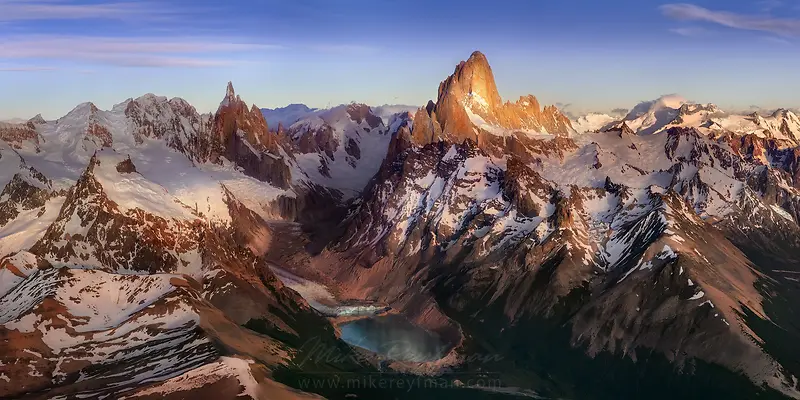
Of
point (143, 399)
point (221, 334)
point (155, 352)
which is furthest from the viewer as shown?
point (221, 334)

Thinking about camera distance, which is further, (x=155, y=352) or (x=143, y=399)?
(x=155, y=352)

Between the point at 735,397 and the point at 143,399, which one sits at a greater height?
the point at 143,399

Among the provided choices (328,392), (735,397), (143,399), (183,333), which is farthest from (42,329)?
(735,397)

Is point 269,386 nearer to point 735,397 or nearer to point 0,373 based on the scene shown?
point 0,373

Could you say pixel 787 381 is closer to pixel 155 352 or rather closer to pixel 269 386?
pixel 269 386

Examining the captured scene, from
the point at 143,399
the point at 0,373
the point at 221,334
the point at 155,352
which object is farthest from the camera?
the point at 221,334

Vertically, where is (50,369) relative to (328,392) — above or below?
above

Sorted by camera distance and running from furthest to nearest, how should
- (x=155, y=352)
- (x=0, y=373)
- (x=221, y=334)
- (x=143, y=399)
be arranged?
(x=221, y=334), (x=155, y=352), (x=0, y=373), (x=143, y=399)

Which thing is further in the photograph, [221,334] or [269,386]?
[221,334]

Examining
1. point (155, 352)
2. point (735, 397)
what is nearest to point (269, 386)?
point (155, 352)
